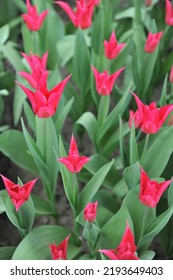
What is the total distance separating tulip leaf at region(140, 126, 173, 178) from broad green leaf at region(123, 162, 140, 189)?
49 millimetres

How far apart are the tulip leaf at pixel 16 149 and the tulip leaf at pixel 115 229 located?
315 millimetres

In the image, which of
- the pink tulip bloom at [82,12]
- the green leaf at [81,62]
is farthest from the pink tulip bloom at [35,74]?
the green leaf at [81,62]

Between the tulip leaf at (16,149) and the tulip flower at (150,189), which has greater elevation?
the tulip flower at (150,189)

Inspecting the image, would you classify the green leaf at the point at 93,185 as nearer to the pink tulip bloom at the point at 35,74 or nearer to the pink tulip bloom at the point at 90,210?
the pink tulip bloom at the point at 90,210

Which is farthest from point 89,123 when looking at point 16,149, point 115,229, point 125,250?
point 125,250

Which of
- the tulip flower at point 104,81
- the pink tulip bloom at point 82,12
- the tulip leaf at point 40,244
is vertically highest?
the pink tulip bloom at point 82,12

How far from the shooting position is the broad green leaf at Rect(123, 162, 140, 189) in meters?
1.12

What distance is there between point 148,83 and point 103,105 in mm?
261

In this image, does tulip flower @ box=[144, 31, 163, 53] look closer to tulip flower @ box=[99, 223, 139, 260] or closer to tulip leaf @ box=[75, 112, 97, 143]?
tulip leaf @ box=[75, 112, 97, 143]

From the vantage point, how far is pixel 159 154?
46.4 inches

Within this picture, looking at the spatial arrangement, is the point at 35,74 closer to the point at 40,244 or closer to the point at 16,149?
the point at 16,149

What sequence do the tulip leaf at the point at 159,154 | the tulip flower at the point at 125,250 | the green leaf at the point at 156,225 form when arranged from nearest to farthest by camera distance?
the tulip flower at the point at 125,250
the green leaf at the point at 156,225
the tulip leaf at the point at 159,154

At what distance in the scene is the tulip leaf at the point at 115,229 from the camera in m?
1.08
